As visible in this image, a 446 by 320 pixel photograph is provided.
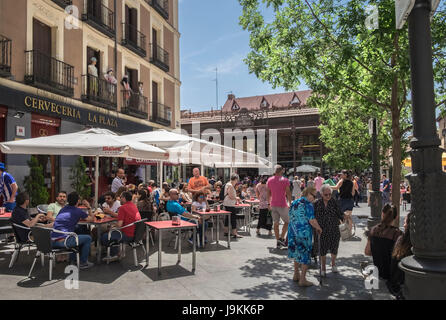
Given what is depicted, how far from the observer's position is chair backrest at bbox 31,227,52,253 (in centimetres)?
540

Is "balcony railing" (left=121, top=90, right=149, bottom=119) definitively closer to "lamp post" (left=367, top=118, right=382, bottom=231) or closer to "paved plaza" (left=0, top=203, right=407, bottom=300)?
"paved plaza" (left=0, top=203, right=407, bottom=300)

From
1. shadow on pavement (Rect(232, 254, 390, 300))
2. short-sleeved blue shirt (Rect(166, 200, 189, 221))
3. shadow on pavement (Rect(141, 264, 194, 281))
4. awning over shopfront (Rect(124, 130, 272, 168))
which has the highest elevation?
awning over shopfront (Rect(124, 130, 272, 168))

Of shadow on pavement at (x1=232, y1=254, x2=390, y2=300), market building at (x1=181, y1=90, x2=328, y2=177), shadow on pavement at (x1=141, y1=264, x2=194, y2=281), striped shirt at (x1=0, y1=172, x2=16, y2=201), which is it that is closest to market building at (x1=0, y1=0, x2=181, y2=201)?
striped shirt at (x1=0, y1=172, x2=16, y2=201)

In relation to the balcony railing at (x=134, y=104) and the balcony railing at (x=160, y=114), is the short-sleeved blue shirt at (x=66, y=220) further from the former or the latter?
the balcony railing at (x=160, y=114)

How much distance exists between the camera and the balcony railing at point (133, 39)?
16.2 metres

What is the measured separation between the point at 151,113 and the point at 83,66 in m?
5.82

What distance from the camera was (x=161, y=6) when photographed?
Result: 20203mm

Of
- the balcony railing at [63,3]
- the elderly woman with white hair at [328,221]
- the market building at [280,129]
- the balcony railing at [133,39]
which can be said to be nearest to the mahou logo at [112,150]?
the elderly woman with white hair at [328,221]

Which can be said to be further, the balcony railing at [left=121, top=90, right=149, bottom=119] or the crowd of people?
the balcony railing at [left=121, top=90, right=149, bottom=119]

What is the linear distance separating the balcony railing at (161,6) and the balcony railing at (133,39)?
2.19 meters

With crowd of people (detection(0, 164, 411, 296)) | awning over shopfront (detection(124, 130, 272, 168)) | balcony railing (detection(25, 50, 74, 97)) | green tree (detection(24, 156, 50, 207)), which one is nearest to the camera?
crowd of people (detection(0, 164, 411, 296))

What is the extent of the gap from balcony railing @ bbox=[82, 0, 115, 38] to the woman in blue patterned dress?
39.3 feet

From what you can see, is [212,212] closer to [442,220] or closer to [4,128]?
[442,220]
